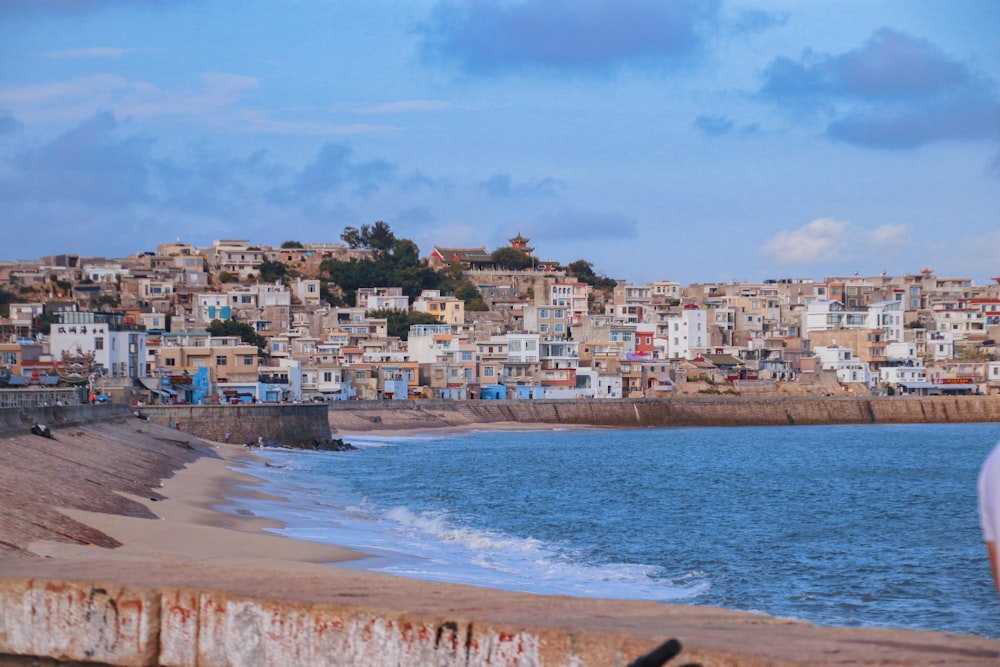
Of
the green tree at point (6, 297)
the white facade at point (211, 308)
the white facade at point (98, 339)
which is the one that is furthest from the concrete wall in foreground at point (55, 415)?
the green tree at point (6, 297)

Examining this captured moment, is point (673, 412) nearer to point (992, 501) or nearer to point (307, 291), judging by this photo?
point (307, 291)

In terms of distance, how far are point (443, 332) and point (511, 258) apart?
5385 cm

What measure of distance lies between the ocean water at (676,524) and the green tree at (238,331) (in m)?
39.3

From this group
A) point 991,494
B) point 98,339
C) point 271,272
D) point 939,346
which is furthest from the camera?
point 271,272

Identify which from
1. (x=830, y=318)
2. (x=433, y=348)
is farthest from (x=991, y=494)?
(x=830, y=318)

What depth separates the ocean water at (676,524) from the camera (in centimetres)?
1881

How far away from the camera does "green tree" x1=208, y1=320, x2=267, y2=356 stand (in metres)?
98.2

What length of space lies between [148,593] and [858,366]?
104174 mm

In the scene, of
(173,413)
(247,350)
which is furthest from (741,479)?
(247,350)

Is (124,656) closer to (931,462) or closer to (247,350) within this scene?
(931,462)

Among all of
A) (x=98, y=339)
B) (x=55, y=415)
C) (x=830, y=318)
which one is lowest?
(x=55, y=415)

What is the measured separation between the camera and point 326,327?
10962 cm

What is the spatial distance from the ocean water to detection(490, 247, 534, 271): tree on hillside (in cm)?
9694

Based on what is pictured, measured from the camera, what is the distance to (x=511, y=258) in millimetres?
157875
